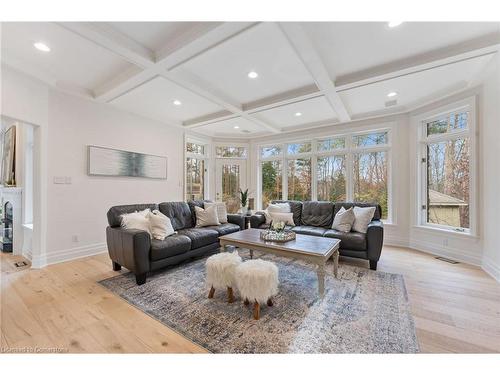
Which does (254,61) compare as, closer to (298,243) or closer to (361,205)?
(298,243)

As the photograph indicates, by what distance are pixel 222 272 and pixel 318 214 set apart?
254cm

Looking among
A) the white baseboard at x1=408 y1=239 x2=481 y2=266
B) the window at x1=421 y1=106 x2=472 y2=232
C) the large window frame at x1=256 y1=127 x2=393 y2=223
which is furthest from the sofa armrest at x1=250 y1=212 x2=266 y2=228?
the window at x1=421 y1=106 x2=472 y2=232

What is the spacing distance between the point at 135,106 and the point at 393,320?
474cm

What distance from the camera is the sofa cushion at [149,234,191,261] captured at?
2.62 m

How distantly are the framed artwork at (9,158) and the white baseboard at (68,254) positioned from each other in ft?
5.53

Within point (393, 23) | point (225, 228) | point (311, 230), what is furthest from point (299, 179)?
point (393, 23)

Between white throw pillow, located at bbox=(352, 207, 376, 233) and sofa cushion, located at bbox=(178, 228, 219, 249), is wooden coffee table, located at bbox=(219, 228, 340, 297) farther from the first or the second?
white throw pillow, located at bbox=(352, 207, 376, 233)

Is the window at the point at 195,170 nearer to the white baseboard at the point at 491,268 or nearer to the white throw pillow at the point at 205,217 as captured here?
the white throw pillow at the point at 205,217

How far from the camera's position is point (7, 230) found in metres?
3.77

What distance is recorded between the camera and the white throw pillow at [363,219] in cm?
332

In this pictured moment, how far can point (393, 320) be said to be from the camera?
72.2 inches

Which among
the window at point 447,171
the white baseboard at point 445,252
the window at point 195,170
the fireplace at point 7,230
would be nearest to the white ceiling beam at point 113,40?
the window at point 195,170
